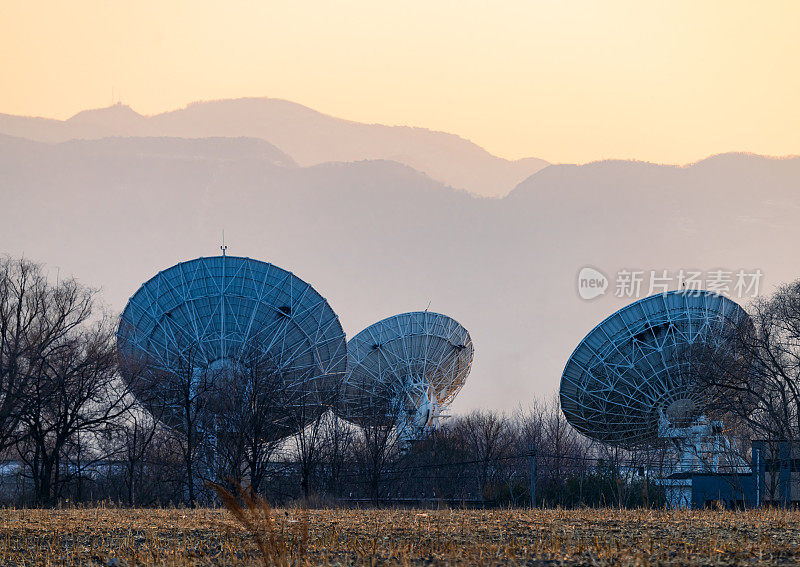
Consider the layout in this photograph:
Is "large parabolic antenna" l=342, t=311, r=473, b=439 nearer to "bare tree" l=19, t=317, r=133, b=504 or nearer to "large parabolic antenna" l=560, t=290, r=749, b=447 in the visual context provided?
"large parabolic antenna" l=560, t=290, r=749, b=447

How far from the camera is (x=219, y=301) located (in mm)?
53094

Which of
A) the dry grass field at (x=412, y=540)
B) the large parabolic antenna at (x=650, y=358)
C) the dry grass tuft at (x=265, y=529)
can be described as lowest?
the dry grass field at (x=412, y=540)

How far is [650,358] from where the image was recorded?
51.0 metres

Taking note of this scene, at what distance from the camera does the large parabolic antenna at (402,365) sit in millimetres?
68750

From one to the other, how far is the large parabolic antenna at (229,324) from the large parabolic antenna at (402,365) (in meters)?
15.1

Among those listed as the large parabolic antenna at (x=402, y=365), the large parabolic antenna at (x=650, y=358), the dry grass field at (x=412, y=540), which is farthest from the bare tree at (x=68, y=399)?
the dry grass field at (x=412, y=540)

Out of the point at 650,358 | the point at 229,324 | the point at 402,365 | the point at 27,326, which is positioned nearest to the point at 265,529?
the point at 650,358

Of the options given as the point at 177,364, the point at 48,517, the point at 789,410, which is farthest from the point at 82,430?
the point at 789,410

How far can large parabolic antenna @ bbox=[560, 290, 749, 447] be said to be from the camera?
50656mm

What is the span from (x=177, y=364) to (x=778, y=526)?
40264 millimetres

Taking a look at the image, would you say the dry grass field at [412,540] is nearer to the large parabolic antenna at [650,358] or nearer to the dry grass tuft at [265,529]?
the dry grass tuft at [265,529]

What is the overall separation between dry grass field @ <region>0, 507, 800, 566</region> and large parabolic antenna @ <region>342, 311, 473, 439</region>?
4704cm

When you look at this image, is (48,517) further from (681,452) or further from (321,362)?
(681,452)

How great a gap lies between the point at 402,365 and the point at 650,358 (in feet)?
72.7
